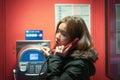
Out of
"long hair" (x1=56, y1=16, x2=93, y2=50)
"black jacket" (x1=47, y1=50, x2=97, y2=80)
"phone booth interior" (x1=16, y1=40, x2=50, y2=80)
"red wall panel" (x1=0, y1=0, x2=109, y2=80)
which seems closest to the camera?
"black jacket" (x1=47, y1=50, x2=97, y2=80)

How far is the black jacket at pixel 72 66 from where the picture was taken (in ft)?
4.59

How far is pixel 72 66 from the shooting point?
1.41 metres

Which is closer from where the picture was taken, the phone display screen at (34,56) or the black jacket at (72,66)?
the black jacket at (72,66)

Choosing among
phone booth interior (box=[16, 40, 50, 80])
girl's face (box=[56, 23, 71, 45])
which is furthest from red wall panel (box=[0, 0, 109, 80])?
girl's face (box=[56, 23, 71, 45])

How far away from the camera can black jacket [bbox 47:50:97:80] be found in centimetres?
140

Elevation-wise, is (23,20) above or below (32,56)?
above

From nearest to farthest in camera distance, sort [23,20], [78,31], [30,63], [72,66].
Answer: [72,66] → [78,31] → [30,63] → [23,20]

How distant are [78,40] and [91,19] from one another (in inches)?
36.9

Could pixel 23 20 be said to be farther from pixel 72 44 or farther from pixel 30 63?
pixel 72 44

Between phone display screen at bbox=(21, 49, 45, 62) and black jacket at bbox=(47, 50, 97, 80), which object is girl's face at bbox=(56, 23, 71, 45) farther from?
phone display screen at bbox=(21, 49, 45, 62)

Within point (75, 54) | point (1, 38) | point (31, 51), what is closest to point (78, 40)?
point (75, 54)

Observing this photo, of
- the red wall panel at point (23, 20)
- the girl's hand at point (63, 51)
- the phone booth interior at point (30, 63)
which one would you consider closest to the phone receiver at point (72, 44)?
the girl's hand at point (63, 51)

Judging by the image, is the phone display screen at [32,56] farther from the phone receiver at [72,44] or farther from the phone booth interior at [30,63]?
the phone receiver at [72,44]

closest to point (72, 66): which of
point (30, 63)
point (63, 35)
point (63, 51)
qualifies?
point (63, 51)
